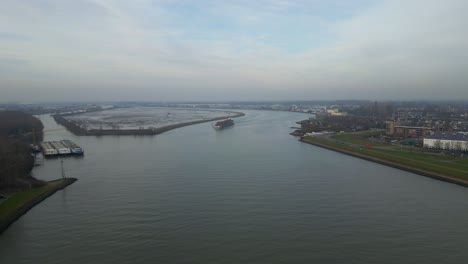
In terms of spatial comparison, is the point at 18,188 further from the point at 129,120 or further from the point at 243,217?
the point at 129,120

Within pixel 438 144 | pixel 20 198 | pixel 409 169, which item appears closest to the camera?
pixel 20 198

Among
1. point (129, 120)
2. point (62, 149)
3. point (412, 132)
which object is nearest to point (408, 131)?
point (412, 132)

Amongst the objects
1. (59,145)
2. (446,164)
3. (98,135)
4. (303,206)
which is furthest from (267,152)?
(98,135)

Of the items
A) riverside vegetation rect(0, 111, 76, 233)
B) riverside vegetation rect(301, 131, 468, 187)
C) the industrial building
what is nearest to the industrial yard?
riverside vegetation rect(301, 131, 468, 187)

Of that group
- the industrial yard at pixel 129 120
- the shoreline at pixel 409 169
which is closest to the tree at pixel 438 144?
the shoreline at pixel 409 169

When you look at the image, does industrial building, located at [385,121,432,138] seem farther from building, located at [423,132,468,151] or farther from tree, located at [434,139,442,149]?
tree, located at [434,139,442,149]
